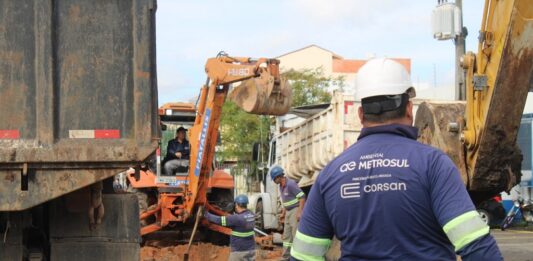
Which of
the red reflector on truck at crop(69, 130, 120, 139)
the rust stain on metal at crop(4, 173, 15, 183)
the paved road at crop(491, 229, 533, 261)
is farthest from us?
the paved road at crop(491, 229, 533, 261)

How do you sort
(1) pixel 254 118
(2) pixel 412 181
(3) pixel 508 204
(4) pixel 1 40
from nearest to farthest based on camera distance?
(2) pixel 412 181 < (4) pixel 1 40 < (3) pixel 508 204 < (1) pixel 254 118

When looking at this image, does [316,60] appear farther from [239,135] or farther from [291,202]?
[291,202]

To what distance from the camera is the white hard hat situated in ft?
10.8

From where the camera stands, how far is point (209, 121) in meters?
13.2

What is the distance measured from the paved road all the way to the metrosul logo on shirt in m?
10.7

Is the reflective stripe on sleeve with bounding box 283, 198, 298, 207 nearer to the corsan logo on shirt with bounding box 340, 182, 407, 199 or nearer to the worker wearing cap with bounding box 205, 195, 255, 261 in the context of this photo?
the worker wearing cap with bounding box 205, 195, 255, 261

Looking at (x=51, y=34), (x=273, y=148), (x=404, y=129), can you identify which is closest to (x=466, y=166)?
(x=51, y=34)

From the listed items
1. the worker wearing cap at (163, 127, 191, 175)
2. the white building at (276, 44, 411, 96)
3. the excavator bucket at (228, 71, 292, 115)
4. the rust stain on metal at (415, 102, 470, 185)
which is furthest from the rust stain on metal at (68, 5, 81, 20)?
the white building at (276, 44, 411, 96)

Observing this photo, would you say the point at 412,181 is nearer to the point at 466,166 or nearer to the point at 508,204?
the point at 466,166

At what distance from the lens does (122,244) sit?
6602 mm

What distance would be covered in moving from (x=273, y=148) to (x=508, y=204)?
8539 millimetres

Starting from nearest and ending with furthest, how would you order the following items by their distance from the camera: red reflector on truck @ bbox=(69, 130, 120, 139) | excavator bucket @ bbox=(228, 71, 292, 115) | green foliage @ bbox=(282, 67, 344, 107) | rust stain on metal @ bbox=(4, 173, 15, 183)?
rust stain on metal @ bbox=(4, 173, 15, 183)
red reflector on truck @ bbox=(69, 130, 120, 139)
excavator bucket @ bbox=(228, 71, 292, 115)
green foliage @ bbox=(282, 67, 344, 107)

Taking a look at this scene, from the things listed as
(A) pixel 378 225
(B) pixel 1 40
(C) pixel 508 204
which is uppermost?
(B) pixel 1 40

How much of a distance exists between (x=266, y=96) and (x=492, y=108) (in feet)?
16.0
